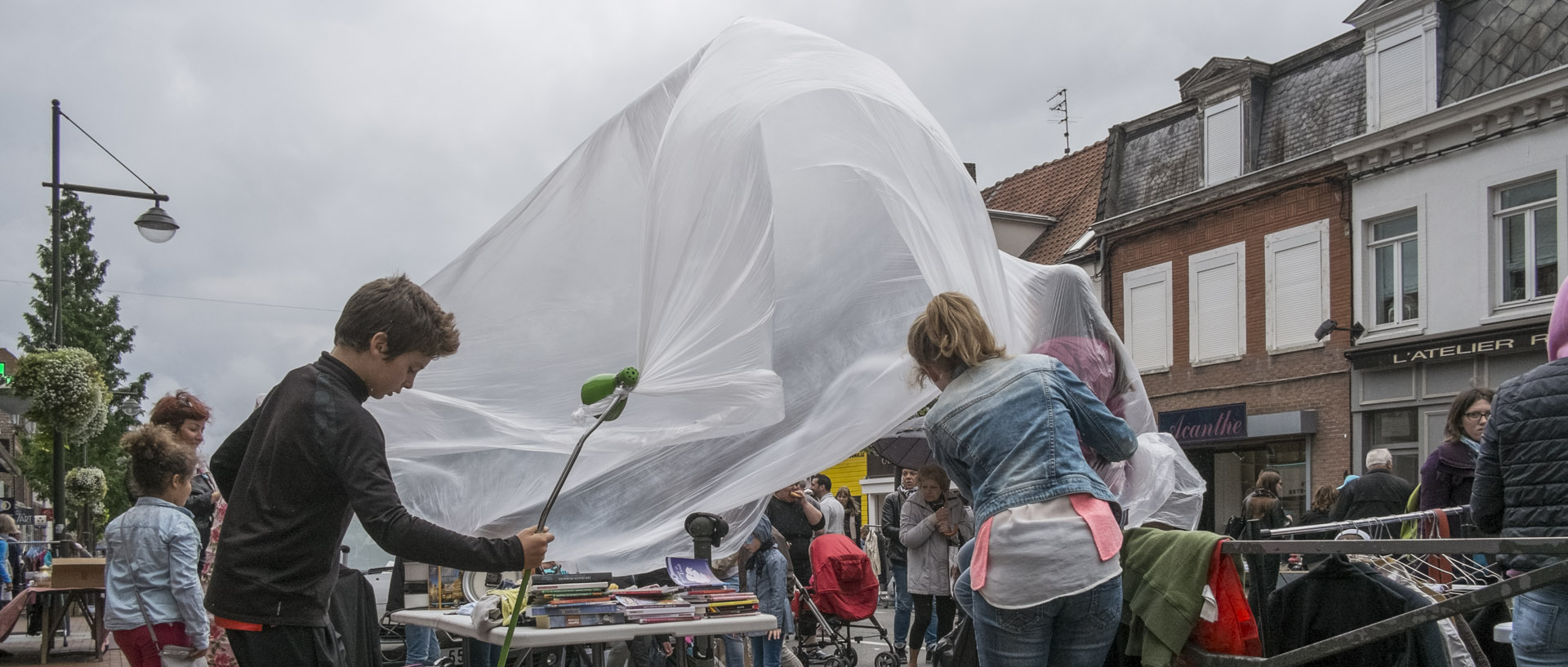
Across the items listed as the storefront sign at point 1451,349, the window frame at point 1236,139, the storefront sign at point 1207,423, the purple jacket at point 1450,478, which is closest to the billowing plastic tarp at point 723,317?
the purple jacket at point 1450,478

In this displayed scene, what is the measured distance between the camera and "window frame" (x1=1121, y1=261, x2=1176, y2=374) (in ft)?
71.8

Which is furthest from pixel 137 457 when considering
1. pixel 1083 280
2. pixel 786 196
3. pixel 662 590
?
pixel 1083 280

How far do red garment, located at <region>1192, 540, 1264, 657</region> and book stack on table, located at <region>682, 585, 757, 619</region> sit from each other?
5.11ft

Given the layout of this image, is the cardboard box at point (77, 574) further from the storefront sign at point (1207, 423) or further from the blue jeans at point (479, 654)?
the storefront sign at point (1207, 423)

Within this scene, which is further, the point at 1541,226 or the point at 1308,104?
Answer: the point at 1308,104

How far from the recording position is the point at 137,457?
16.0 feet

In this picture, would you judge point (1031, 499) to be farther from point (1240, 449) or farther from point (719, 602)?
point (1240, 449)

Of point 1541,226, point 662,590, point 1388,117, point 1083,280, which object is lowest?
point 662,590

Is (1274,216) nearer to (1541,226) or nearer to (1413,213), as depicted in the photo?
(1413,213)

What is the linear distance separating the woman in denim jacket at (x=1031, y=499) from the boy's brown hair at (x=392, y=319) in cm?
139

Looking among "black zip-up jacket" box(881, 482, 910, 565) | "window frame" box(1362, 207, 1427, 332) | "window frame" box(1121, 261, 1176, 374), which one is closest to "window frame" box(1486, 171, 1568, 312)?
"window frame" box(1362, 207, 1427, 332)

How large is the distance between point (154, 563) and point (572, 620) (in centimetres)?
206

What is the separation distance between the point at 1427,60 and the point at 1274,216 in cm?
341

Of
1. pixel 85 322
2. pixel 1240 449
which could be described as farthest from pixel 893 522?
pixel 85 322
